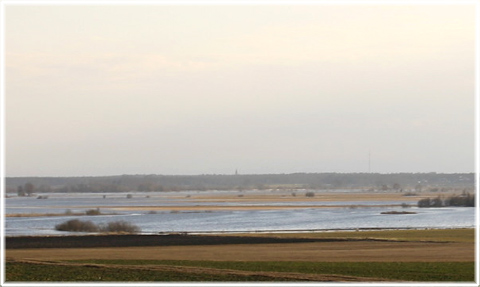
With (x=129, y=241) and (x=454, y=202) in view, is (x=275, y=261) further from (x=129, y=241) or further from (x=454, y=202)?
(x=454, y=202)

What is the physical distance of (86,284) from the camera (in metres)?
20.3

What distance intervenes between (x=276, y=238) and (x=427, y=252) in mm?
12333

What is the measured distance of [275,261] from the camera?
31.2 m

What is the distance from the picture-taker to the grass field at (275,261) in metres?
22.9

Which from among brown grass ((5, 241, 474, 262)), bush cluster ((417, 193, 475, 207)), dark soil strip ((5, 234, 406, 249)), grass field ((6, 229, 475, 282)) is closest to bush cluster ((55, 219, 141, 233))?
dark soil strip ((5, 234, 406, 249))

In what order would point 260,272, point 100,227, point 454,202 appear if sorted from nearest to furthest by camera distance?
1. point 260,272
2. point 100,227
3. point 454,202

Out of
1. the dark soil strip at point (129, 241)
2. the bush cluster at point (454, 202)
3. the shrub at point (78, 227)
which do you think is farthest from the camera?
the bush cluster at point (454, 202)

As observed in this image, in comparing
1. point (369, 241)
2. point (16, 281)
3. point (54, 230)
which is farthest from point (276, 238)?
point (16, 281)

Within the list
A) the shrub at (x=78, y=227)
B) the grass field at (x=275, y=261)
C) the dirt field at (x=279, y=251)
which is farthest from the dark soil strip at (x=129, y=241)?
the shrub at (x=78, y=227)

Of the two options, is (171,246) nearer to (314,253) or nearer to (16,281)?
(314,253)

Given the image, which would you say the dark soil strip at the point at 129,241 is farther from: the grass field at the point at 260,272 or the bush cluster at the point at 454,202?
the bush cluster at the point at 454,202

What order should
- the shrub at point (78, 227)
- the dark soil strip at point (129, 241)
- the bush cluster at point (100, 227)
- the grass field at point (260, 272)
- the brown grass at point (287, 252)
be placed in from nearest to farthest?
the grass field at point (260, 272), the brown grass at point (287, 252), the dark soil strip at point (129, 241), the bush cluster at point (100, 227), the shrub at point (78, 227)

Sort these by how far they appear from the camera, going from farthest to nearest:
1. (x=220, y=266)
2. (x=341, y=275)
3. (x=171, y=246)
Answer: (x=171, y=246) < (x=220, y=266) < (x=341, y=275)

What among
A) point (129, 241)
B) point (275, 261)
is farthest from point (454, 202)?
point (275, 261)
